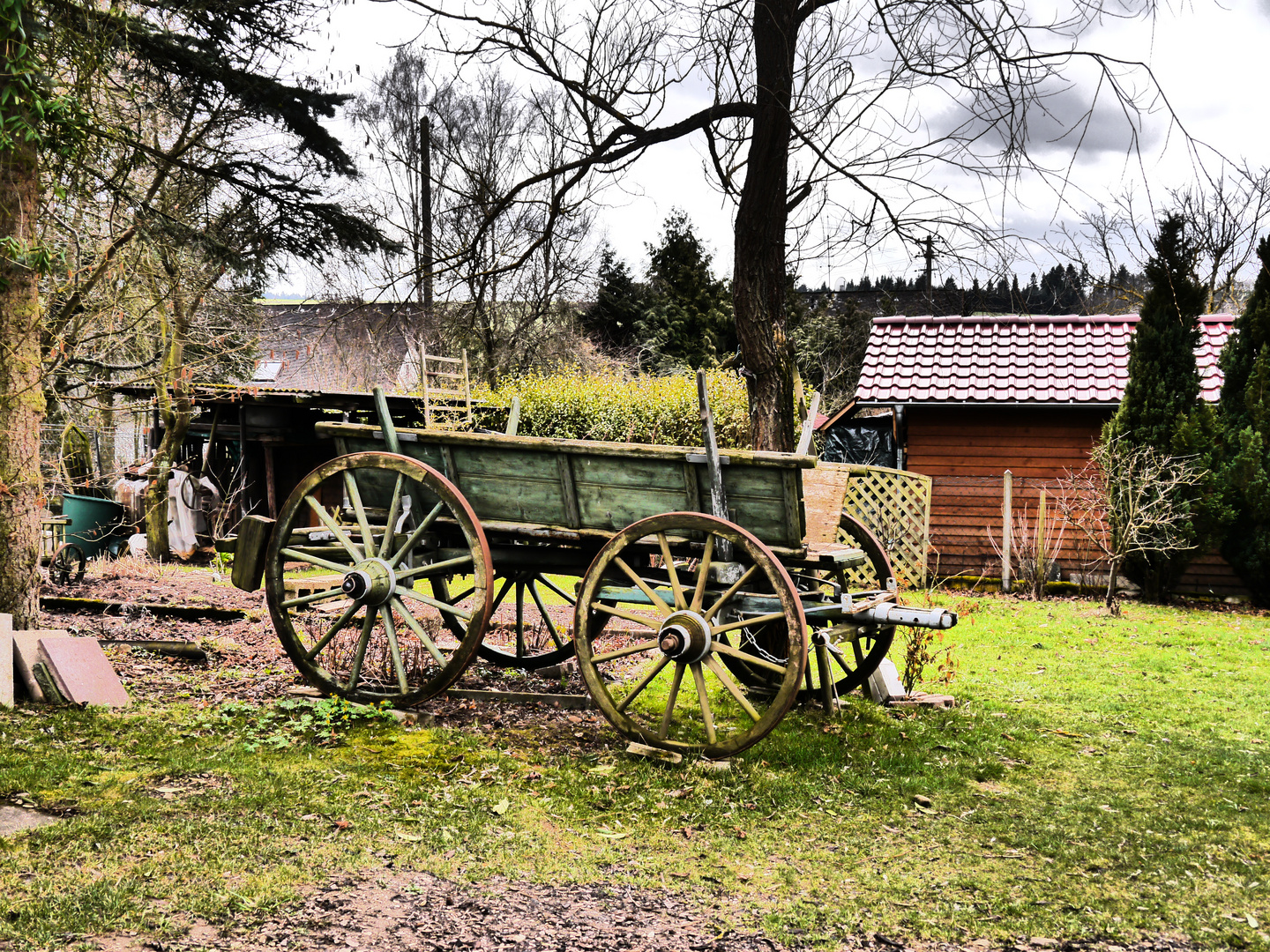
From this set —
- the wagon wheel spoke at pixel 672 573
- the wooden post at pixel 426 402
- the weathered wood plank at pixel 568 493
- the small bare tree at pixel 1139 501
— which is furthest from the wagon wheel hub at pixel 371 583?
the small bare tree at pixel 1139 501

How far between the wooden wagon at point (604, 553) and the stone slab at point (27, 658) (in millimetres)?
1173

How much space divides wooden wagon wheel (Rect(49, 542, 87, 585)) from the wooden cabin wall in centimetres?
1023

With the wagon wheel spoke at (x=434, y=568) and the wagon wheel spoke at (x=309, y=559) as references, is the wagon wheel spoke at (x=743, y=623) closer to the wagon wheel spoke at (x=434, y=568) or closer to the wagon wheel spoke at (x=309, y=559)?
the wagon wheel spoke at (x=434, y=568)

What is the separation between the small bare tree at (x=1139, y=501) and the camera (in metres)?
11.2

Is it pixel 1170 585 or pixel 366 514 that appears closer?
pixel 366 514

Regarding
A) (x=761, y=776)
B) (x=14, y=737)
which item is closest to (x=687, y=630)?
(x=761, y=776)

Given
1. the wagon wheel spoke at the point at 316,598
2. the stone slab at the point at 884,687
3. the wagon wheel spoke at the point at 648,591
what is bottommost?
the stone slab at the point at 884,687

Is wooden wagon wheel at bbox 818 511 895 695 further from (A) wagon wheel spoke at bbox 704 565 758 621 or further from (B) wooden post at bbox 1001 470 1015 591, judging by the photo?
(B) wooden post at bbox 1001 470 1015 591

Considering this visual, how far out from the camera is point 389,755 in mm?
4805

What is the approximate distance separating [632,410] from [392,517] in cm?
885

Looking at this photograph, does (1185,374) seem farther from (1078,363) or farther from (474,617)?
(474,617)

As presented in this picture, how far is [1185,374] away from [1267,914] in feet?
32.4

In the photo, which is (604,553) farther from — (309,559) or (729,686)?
(309,559)

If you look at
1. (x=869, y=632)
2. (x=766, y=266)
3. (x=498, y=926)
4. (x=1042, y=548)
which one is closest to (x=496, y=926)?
(x=498, y=926)
